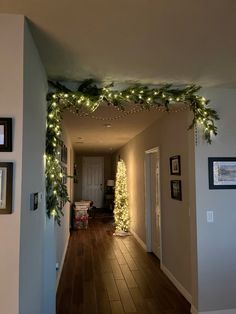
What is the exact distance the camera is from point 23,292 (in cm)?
172

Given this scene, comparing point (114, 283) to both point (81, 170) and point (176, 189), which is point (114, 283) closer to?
point (176, 189)

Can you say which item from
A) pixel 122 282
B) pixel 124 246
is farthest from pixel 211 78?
pixel 124 246

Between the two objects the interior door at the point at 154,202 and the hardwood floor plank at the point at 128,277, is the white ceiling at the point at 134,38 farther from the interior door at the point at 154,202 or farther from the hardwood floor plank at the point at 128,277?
the hardwood floor plank at the point at 128,277

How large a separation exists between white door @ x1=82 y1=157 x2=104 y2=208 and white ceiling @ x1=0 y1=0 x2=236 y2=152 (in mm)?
9002

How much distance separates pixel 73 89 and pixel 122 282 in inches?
110

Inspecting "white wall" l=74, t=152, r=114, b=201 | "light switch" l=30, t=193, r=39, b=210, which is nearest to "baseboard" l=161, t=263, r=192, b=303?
"light switch" l=30, t=193, r=39, b=210

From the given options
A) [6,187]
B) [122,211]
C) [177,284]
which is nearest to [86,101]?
[6,187]

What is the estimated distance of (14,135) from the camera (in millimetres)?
1684

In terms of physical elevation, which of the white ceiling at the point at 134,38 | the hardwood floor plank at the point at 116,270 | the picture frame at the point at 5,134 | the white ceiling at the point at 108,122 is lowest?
the hardwood floor plank at the point at 116,270

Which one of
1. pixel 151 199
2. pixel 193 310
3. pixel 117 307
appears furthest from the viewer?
pixel 151 199

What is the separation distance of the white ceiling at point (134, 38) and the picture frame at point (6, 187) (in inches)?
37.5

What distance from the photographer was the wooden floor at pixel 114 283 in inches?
129

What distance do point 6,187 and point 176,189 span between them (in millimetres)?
2640

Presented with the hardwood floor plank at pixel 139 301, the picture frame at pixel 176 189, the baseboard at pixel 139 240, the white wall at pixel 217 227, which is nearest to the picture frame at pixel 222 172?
the white wall at pixel 217 227
